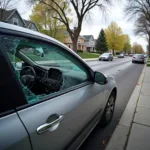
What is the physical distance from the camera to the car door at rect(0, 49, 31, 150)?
1181mm

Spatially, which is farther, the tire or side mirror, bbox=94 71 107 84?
the tire

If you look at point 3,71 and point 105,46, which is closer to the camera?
point 3,71

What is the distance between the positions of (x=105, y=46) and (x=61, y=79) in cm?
5903

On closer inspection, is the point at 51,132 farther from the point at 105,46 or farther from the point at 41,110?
the point at 105,46

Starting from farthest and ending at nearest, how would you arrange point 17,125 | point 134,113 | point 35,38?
1. point 134,113
2. point 35,38
3. point 17,125

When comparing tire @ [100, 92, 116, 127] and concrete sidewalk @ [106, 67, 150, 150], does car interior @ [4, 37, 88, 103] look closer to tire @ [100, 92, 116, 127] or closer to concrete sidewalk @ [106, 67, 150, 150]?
tire @ [100, 92, 116, 127]

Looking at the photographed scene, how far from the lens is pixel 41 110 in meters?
1.52

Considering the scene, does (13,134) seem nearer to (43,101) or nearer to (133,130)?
(43,101)

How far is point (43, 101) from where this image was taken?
165 centimetres

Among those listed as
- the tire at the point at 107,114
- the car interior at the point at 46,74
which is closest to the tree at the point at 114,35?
the tire at the point at 107,114

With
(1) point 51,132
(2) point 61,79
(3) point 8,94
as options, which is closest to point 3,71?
(3) point 8,94

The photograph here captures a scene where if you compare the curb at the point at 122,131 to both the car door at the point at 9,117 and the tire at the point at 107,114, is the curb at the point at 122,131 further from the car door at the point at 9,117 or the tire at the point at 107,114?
the car door at the point at 9,117

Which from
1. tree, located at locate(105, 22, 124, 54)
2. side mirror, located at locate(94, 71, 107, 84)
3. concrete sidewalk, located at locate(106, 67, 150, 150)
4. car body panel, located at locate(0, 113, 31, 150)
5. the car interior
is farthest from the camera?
tree, located at locate(105, 22, 124, 54)

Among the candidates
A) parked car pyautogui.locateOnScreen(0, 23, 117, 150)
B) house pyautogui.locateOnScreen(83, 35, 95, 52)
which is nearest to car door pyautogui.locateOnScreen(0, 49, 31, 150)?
parked car pyautogui.locateOnScreen(0, 23, 117, 150)
